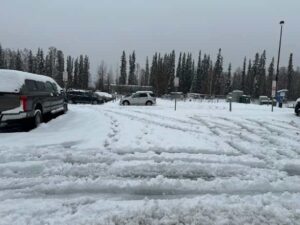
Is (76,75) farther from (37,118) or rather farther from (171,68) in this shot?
(37,118)

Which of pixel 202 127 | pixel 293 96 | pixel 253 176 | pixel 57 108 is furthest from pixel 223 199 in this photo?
pixel 293 96

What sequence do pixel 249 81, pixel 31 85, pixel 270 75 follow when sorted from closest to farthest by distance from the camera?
pixel 31 85
pixel 249 81
pixel 270 75

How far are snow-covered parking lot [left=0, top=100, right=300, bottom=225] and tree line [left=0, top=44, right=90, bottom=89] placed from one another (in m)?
89.5

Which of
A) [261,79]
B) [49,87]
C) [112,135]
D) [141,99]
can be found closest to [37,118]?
[49,87]

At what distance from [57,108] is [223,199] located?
11.8 m

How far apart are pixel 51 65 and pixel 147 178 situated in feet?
352

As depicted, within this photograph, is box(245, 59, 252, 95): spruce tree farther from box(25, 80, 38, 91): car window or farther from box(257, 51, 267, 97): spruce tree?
box(25, 80, 38, 91): car window

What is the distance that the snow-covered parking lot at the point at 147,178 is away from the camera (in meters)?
4.98

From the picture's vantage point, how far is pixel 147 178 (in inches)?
265

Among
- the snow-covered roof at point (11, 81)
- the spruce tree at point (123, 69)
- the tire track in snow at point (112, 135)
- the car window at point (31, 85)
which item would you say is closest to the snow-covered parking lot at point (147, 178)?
the tire track in snow at point (112, 135)

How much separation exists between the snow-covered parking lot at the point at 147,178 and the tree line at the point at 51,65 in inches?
3524

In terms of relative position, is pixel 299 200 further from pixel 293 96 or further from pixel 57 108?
pixel 293 96

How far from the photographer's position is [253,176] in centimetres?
699

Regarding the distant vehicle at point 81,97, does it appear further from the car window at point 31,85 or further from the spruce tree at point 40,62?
the spruce tree at point 40,62
